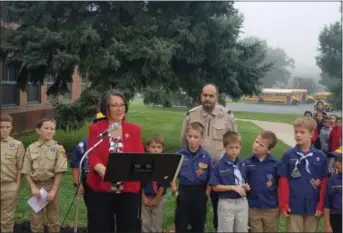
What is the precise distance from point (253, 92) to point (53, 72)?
5644mm

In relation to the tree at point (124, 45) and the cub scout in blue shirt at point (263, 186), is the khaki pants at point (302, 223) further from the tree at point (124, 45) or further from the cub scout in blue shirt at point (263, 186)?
the tree at point (124, 45)

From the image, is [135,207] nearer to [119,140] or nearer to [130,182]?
[130,182]

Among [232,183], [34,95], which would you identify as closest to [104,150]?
[232,183]

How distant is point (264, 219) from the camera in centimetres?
455

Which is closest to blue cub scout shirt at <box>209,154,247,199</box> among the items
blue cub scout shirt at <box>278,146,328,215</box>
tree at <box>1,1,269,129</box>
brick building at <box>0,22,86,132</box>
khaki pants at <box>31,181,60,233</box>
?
blue cub scout shirt at <box>278,146,328,215</box>

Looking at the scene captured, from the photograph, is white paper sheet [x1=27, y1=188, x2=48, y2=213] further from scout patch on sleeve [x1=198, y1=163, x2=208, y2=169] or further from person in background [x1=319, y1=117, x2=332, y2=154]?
person in background [x1=319, y1=117, x2=332, y2=154]

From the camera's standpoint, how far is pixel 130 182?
3.82 metres

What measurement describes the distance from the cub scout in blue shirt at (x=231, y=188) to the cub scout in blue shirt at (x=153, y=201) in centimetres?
81

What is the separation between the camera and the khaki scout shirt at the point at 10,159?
4906mm

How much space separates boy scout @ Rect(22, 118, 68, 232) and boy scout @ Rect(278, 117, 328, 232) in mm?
2427

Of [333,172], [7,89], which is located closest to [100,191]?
[333,172]

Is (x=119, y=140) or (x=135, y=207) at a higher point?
(x=119, y=140)

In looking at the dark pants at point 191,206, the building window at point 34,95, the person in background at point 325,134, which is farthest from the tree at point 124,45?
the building window at point 34,95

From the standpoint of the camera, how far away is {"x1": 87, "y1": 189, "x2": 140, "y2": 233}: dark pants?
3914 millimetres
